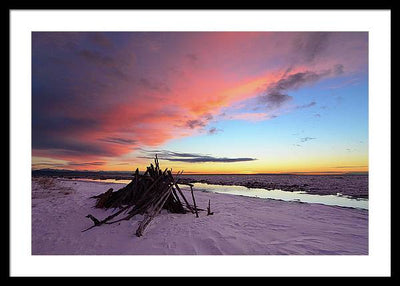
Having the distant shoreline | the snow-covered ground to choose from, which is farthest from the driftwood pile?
the distant shoreline

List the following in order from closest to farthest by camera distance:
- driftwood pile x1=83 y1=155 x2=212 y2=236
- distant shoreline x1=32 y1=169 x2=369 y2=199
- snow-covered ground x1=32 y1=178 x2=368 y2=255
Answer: snow-covered ground x1=32 y1=178 x2=368 y2=255 → driftwood pile x1=83 y1=155 x2=212 y2=236 → distant shoreline x1=32 y1=169 x2=369 y2=199

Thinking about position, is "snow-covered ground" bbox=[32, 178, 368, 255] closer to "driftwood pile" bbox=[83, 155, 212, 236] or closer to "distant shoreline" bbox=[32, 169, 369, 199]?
"driftwood pile" bbox=[83, 155, 212, 236]

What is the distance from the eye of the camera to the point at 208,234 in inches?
223

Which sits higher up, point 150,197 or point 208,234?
point 150,197

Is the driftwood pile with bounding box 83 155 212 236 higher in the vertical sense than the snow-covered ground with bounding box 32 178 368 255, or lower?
higher

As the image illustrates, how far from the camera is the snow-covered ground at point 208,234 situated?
486 centimetres

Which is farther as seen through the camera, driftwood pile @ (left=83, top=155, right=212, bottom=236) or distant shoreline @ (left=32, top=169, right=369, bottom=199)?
distant shoreline @ (left=32, top=169, right=369, bottom=199)

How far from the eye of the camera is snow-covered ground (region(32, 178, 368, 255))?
486 cm

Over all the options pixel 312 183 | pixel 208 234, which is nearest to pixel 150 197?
pixel 208 234

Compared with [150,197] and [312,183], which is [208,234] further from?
[312,183]

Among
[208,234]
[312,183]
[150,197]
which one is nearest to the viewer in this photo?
[208,234]

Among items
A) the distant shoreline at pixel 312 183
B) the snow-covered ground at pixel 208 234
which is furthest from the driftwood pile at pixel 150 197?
the distant shoreline at pixel 312 183
